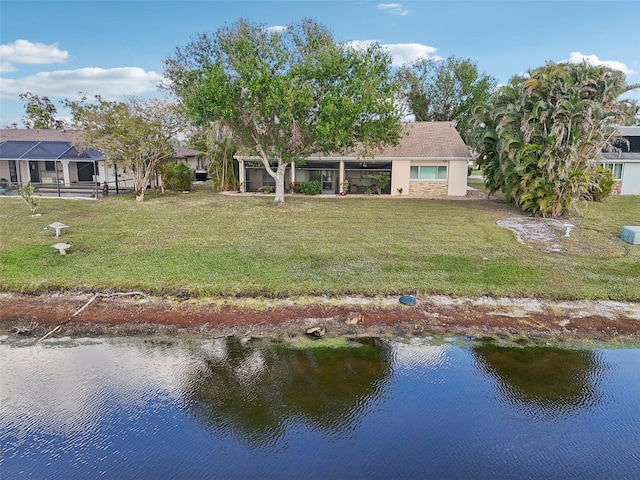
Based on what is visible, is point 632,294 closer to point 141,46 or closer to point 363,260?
point 363,260

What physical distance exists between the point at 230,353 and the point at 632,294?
7575 mm

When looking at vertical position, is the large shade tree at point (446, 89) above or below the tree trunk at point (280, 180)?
above

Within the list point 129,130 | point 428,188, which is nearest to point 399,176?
point 428,188

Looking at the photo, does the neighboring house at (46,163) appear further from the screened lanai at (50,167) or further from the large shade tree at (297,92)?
the large shade tree at (297,92)

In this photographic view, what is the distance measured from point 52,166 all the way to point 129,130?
10179mm

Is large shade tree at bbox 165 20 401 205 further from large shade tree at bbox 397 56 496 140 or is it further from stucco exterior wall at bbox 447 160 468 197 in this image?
large shade tree at bbox 397 56 496 140

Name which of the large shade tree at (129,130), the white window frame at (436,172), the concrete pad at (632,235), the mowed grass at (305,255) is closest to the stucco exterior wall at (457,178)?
the white window frame at (436,172)

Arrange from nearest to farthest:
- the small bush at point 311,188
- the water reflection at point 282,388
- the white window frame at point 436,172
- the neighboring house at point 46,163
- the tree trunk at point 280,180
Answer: the water reflection at point 282,388, the tree trunk at point 280,180, the neighboring house at point 46,163, the white window frame at point 436,172, the small bush at point 311,188

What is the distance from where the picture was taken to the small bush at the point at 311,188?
81.7 feet

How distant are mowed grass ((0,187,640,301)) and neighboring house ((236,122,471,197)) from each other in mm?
6903

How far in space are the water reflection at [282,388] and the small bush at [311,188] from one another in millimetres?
18966

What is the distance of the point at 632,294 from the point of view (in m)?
8.20

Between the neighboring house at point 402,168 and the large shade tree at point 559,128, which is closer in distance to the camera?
the large shade tree at point 559,128

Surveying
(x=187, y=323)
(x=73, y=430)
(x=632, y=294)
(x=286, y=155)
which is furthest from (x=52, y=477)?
(x=286, y=155)
